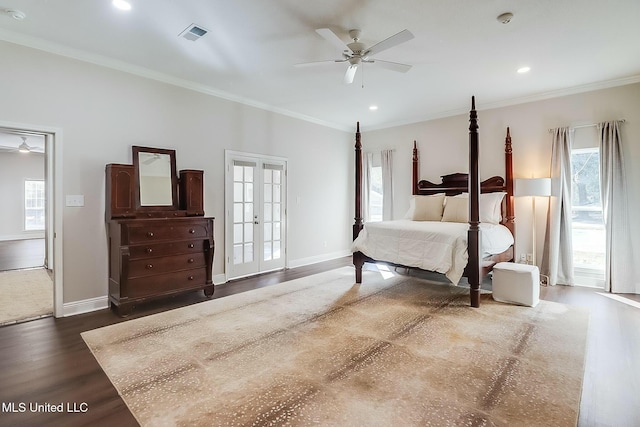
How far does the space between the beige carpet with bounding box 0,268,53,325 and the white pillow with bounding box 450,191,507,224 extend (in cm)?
599

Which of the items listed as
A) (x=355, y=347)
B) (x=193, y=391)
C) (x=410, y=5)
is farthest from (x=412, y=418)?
(x=410, y=5)

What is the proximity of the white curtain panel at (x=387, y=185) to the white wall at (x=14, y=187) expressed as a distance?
426 inches

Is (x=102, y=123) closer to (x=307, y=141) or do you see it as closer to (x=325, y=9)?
(x=325, y=9)

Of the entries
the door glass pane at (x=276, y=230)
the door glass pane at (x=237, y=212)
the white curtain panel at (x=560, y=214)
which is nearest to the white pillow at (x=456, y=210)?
the white curtain panel at (x=560, y=214)

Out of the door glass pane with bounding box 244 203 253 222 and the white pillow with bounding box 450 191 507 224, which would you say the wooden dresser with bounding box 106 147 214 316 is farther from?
the white pillow with bounding box 450 191 507 224

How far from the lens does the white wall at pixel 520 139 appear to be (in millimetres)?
4273

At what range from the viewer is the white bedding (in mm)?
3777

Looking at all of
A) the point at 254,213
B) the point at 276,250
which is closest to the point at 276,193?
the point at 254,213

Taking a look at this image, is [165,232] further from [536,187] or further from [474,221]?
[536,187]

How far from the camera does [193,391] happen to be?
205 cm

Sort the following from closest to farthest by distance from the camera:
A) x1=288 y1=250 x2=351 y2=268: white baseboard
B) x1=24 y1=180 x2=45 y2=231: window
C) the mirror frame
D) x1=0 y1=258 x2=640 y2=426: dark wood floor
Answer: x1=0 y1=258 x2=640 y2=426: dark wood floor
the mirror frame
x1=288 y1=250 x2=351 y2=268: white baseboard
x1=24 y1=180 x2=45 y2=231: window

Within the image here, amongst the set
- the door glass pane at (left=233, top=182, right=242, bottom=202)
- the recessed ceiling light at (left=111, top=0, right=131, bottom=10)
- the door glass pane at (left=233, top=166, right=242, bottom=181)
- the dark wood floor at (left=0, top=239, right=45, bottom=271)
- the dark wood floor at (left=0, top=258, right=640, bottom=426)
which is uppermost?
the recessed ceiling light at (left=111, top=0, right=131, bottom=10)

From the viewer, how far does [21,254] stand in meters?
7.00

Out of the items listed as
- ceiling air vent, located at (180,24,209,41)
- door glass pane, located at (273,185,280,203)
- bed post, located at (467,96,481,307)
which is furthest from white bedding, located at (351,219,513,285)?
ceiling air vent, located at (180,24,209,41)
